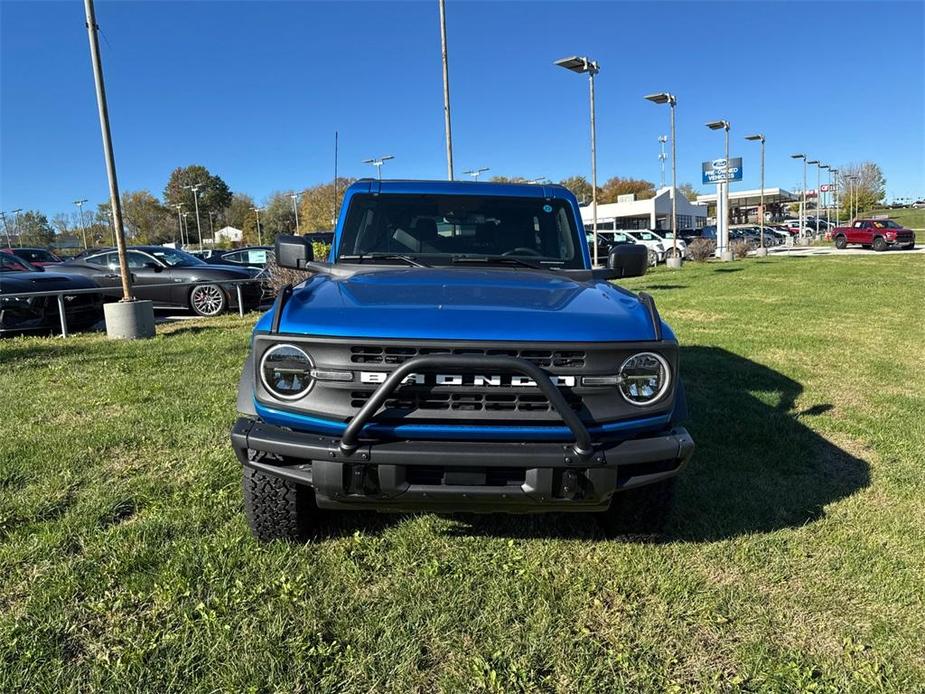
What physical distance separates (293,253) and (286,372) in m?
1.49

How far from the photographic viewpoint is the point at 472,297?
274 cm

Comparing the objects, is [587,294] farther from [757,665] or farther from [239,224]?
[239,224]

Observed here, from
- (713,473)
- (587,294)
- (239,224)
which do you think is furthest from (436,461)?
(239,224)

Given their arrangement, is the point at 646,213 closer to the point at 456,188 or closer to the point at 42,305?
the point at 42,305

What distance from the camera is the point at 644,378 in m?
2.56

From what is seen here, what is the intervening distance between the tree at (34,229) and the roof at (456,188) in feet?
292

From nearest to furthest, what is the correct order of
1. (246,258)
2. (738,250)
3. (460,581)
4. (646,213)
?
(460,581) → (246,258) → (738,250) → (646,213)

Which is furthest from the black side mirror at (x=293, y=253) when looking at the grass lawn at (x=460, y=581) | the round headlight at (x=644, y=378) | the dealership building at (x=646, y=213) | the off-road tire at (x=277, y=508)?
the dealership building at (x=646, y=213)

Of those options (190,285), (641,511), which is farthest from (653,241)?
(641,511)

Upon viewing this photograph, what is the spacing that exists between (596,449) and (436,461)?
0.62m

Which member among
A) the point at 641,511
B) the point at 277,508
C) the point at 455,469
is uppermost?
the point at 455,469

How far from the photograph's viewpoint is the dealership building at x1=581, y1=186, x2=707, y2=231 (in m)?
56.5

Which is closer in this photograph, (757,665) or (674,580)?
(757,665)

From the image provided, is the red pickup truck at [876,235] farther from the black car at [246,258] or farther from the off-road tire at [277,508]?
the off-road tire at [277,508]
